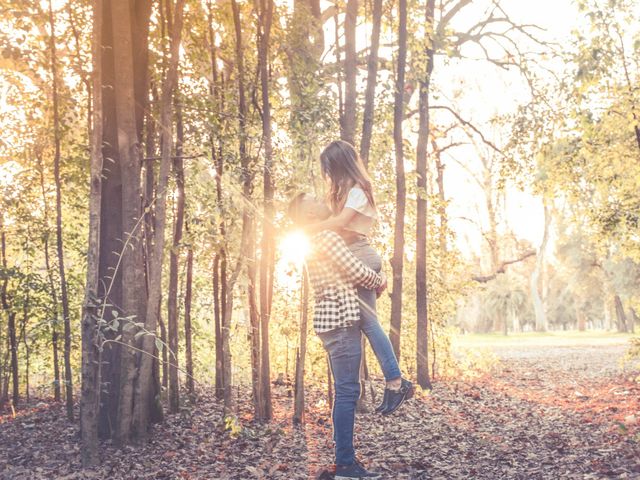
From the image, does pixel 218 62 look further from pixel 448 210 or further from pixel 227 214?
pixel 448 210

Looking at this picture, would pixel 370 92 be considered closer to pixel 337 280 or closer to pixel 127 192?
pixel 127 192

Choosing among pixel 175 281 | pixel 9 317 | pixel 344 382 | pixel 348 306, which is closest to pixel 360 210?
pixel 348 306

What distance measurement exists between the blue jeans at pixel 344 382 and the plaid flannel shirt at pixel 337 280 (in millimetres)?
99

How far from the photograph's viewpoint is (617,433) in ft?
20.3

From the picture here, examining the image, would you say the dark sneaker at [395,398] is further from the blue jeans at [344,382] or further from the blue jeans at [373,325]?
the blue jeans at [344,382]

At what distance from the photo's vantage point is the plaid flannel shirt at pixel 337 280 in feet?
A: 13.9

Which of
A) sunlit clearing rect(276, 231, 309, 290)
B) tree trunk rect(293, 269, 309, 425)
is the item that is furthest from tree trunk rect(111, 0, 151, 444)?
tree trunk rect(293, 269, 309, 425)

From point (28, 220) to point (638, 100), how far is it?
891 centimetres

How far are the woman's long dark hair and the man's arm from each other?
1.11 ft

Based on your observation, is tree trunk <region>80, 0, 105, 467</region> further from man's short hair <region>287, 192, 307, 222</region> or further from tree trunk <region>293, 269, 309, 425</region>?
tree trunk <region>293, 269, 309, 425</region>

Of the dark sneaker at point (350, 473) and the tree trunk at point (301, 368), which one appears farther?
the tree trunk at point (301, 368)

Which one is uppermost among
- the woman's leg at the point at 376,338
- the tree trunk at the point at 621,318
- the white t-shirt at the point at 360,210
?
the white t-shirt at the point at 360,210

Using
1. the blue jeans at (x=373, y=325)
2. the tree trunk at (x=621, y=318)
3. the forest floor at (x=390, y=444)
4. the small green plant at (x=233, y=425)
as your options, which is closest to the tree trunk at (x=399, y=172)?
the forest floor at (x=390, y=444)

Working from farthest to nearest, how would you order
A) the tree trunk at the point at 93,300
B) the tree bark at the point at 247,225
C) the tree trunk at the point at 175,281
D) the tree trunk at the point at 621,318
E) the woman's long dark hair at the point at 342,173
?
the tree trunk at the point at 621,318 < the tree trunk at the point at 175,281 < the tree bark at the point at 247,225 < the tree trunk at the point at 93,300 < the woman's long dark hair at the point at 342,173
